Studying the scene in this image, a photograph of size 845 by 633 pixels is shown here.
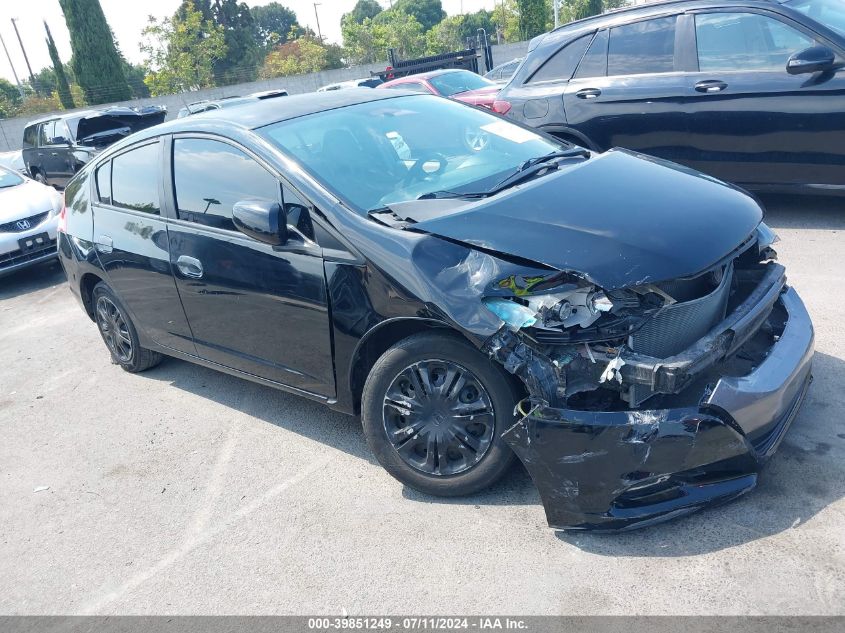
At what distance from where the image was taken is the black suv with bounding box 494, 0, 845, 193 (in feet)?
18.4

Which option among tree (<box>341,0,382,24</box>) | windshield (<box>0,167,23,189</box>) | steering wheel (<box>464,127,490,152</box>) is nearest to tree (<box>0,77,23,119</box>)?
windshield (<box>0,167,23,189</box>)

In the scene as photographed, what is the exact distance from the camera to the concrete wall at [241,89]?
35.5 meters

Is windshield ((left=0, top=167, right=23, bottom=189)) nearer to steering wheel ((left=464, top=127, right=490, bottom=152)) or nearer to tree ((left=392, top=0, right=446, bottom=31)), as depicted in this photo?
steering wheel ((left=464, top=127, right=490, bottom=152))

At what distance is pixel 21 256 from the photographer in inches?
330

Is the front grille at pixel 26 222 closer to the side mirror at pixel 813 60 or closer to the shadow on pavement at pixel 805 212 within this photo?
the shadow on pavement at pixel 805 212

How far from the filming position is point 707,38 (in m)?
6.12

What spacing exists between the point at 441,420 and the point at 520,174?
1294 millimetres

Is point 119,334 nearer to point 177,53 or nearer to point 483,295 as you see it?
point 483,295

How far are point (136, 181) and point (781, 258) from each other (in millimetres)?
4593

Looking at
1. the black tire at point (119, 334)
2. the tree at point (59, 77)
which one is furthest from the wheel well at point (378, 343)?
the tree at point (59, 77)

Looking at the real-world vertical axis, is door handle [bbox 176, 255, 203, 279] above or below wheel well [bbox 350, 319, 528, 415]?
above

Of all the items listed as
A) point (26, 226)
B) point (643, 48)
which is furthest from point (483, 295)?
point (26, 226)

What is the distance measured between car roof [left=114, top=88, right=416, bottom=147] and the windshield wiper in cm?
105

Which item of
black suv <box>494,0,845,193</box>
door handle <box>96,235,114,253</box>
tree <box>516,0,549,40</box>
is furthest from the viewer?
tree <box>516,0,549,40</box>
